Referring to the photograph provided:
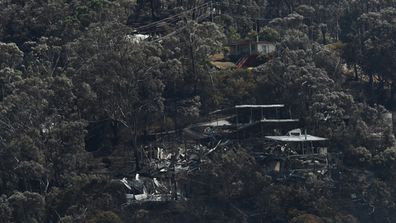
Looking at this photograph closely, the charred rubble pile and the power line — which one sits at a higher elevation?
the power line

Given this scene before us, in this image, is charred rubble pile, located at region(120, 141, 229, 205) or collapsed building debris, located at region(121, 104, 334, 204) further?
collapsed building debris, located at region(121, 104, 334, 204)

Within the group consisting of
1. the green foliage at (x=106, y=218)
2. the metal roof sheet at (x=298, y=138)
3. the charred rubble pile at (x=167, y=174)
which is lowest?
the green foliage at (x=106, y=218)

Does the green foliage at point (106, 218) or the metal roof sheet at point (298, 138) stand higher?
the metal roof sheet at point (298, 138)

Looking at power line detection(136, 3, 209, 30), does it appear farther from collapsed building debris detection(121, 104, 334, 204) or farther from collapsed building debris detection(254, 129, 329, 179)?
collapsed building debris detection(254, 129, 329, 179)

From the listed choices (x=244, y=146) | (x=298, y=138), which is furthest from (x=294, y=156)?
(x=244, y=146)

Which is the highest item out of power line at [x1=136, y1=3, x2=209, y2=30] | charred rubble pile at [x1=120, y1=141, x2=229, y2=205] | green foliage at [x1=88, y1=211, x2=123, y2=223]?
power line at [x1=136, y1=3, x2=209, y2=30]

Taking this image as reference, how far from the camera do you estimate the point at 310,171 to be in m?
63.5

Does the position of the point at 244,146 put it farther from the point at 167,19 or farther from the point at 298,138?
the point at 167,19

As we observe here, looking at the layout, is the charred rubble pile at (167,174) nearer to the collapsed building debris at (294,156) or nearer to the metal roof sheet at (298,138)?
the collapsed building debris at (294,156)

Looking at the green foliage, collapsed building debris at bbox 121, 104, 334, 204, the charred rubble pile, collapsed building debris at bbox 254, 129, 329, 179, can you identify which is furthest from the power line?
the green foliage

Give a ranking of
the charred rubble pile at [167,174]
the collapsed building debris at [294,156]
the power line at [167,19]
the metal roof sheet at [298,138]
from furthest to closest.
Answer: the power line at [167,19] < the metal roof sheet at [298,138] < the collapsed building debris at [294,156] < the charred rubble pile at [167,174]

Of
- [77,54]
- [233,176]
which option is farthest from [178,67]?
[233,176]

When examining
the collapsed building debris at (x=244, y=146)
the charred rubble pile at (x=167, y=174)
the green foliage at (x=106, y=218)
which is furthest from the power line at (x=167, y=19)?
the green foliage at (x=106, y=218)

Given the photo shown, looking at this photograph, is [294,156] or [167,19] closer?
[294,156]
